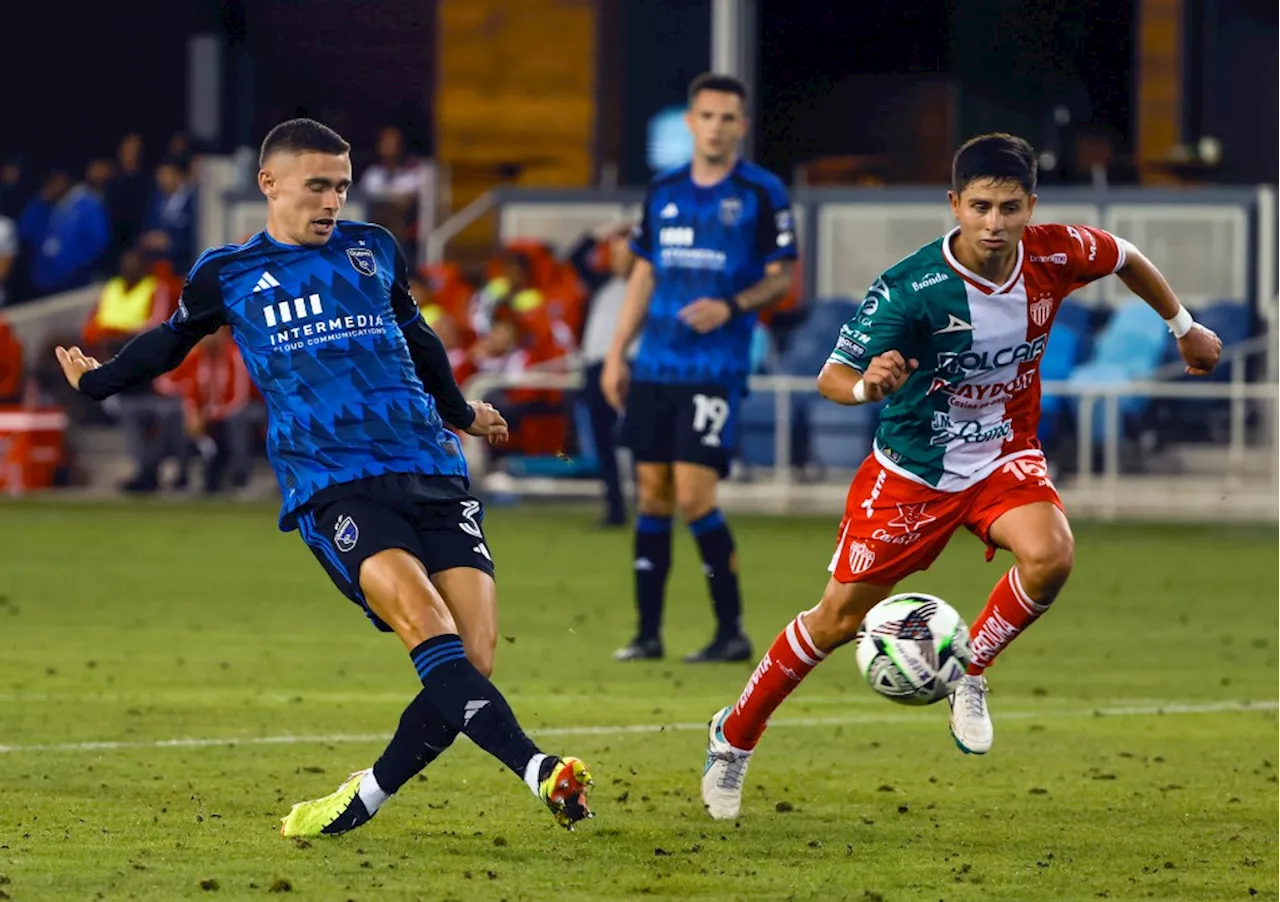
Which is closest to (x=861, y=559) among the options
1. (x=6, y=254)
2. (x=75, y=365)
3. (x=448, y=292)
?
(x=75, y=365)

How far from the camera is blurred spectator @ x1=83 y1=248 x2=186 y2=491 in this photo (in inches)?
895

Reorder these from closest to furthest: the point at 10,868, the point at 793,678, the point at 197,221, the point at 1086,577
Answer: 1. the point at 10,868
2. the point at 793,678
3. the point at 1086,577
4. the point at 197,221

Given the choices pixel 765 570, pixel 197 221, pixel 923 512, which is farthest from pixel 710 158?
pixel 197 221

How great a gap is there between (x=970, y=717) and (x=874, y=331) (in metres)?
1.19

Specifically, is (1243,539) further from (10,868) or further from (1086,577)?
(10,868)

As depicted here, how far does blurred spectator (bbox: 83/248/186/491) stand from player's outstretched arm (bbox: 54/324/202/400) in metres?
15.4

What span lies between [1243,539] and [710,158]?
29.0 feet

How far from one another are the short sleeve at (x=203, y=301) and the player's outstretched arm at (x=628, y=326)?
4.63 meters

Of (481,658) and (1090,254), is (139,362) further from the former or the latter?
(1090,254)

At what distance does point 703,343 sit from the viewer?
37.8 ft

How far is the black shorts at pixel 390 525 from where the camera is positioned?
269 inches

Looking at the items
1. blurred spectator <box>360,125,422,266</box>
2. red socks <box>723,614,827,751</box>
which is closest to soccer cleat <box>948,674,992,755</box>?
red socks <box>723,614,827,751</box>

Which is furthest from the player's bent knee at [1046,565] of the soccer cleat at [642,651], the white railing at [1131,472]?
the white railing at [1131,472]

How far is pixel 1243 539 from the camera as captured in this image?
19141 millimetres
